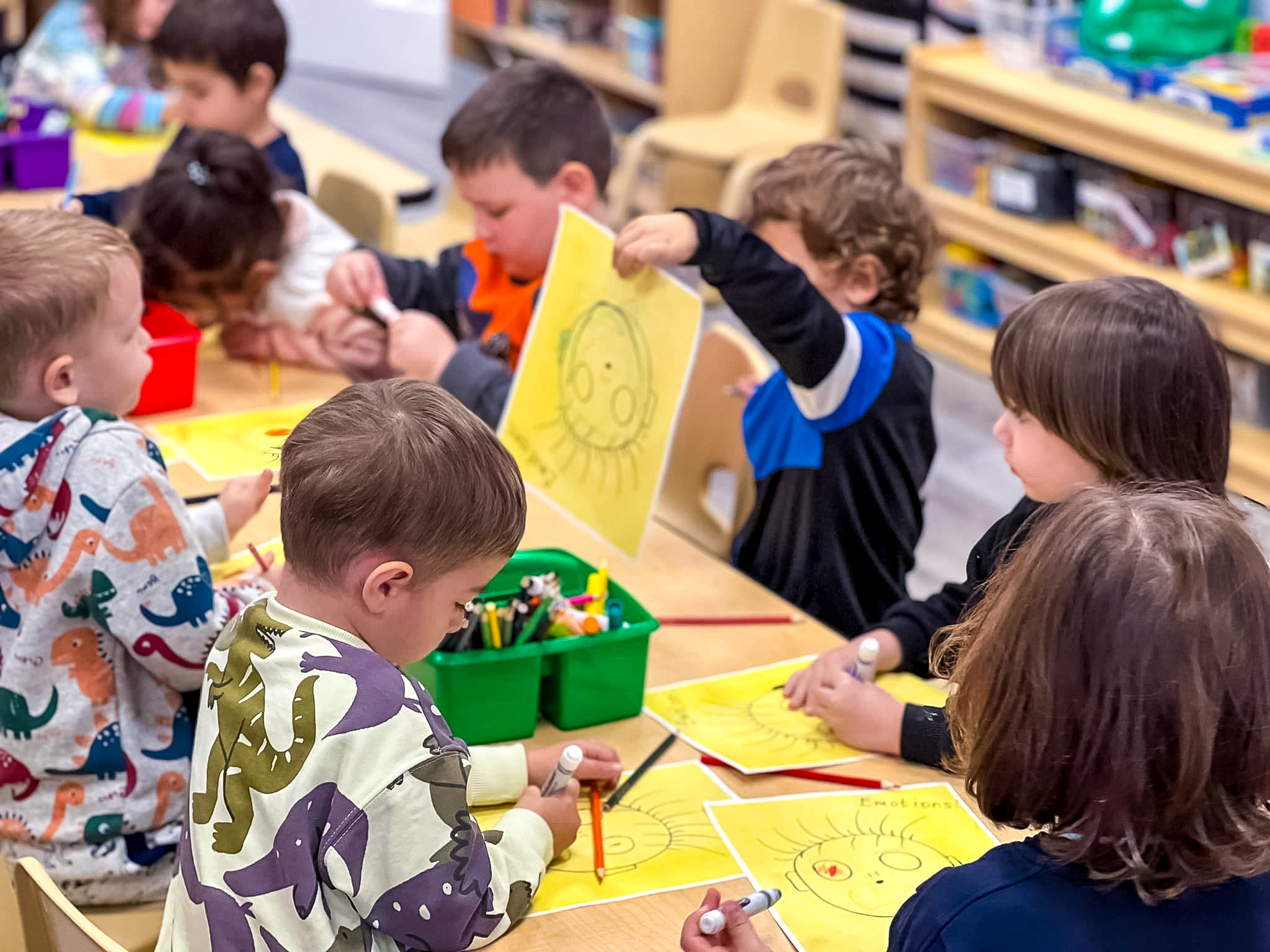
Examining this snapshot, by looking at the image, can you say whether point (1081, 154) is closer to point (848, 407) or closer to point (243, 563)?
point (848, 407)

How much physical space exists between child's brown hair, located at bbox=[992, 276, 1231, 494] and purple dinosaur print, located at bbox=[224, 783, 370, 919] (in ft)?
2.35

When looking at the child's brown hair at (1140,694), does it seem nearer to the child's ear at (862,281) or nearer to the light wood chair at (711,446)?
the child's ear at (862,281)

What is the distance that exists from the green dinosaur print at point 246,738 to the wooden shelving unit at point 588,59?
13.4ft

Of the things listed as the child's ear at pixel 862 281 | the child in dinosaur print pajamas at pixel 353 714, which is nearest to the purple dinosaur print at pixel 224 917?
the child in dinosaur print pajamas at pixel 353 714

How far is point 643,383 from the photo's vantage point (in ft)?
5.07

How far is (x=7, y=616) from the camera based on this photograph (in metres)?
1.28

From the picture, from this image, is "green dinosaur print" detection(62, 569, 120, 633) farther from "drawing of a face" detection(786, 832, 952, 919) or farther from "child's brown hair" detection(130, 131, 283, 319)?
"child's brown hair" detection(130, 131, 283, 319)

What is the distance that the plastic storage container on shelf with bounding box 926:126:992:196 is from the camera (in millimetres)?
4059

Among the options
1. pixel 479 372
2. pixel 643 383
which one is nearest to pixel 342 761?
pixel 643 383

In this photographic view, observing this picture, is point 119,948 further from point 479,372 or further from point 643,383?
point 479,372

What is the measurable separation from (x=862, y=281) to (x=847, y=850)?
795mm

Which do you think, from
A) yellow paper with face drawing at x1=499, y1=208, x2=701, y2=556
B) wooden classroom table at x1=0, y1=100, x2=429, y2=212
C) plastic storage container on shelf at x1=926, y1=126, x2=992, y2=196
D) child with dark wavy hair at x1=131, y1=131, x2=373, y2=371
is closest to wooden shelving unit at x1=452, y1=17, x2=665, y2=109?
plastic storage container on shelf at x1=926, y1=126, x2=992, y2=196

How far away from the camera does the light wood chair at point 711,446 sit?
198 centimetres

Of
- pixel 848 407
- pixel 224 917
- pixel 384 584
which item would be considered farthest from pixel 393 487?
pixel 848 407
